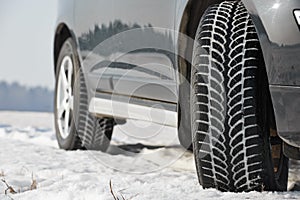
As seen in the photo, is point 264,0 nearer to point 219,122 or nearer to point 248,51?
point 248,51

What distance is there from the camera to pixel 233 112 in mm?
2783

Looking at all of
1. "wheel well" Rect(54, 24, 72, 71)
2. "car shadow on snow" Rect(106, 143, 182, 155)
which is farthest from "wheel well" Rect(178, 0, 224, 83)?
"wheel well" Rect(54, 24, 72, 71)

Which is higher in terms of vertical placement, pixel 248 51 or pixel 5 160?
pixel 248 51

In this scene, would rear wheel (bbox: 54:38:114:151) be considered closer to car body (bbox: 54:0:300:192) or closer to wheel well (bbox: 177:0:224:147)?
car body (bbox: 54:0:300:192)

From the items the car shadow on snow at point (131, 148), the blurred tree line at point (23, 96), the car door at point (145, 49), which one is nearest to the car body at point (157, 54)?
the car door at point (145, 49)

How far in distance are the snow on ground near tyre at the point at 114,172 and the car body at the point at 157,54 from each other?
0.31 meters

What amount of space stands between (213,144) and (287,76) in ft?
1.53

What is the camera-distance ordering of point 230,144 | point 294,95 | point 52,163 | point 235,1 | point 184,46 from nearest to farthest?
1. point 294,95
2. point 230,144
3. point 235,1
4. point 184,46
5. point 52,163

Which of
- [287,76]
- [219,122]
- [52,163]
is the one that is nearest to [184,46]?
[219,122]

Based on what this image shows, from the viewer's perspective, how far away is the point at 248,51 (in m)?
2.80

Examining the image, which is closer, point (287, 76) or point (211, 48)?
point (287, 76)

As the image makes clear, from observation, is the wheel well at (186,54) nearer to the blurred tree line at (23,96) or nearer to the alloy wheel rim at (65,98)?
the alloy wheel rim at (65,98)

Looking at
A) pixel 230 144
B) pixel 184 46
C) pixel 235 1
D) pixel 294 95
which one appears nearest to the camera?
pixel 294 95

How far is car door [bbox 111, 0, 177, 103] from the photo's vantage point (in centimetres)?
339
